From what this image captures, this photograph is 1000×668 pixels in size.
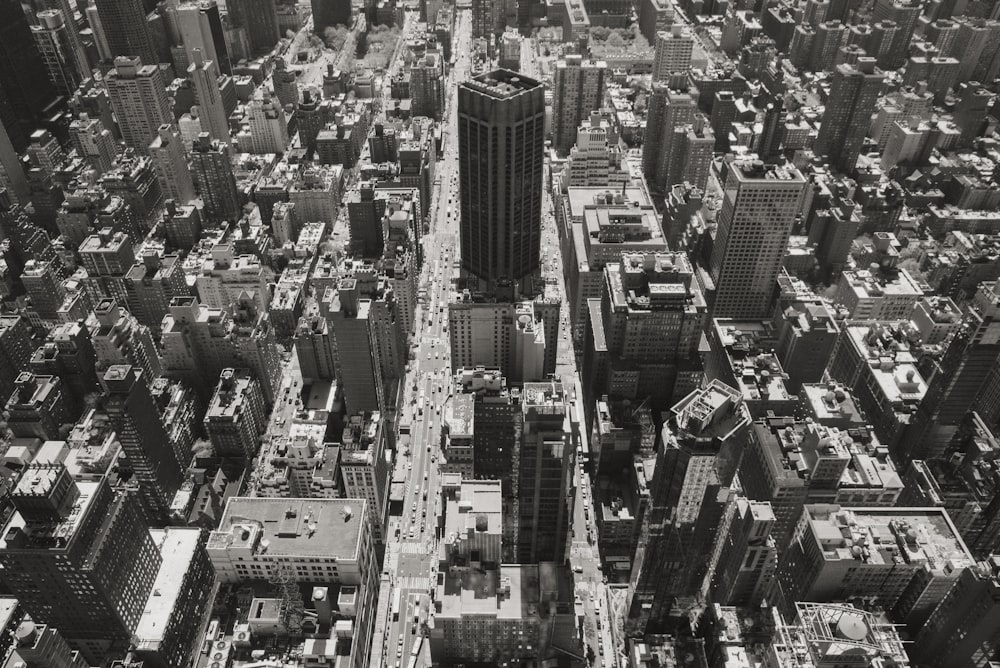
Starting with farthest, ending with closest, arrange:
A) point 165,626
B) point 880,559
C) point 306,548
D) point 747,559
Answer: point 165,626
point 747,559
point 880,559
point 306,548

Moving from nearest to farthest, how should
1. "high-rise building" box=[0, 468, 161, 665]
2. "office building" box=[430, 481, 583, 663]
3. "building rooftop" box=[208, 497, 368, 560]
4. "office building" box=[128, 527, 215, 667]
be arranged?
"office building" box=[430, 481, 583, 663]
"high-rise building" box=[0, 468, 161, 665]
"building rooftop" box=[208, 497, 368, 560]
"office building" box=[128, 527, 215, 667]

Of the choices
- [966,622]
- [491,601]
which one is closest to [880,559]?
[966,622]

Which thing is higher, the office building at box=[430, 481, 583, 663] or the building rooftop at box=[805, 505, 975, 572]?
the office building at box=[430, 481, 583, 663]

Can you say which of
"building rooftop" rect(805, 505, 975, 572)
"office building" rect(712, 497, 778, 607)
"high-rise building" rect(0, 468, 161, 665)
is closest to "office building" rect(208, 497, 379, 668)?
"high-rise building" rect(0, 468, 161, 665)

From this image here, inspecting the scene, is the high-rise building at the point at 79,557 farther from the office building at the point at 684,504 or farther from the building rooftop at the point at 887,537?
the building rooftop at the point at 887,537

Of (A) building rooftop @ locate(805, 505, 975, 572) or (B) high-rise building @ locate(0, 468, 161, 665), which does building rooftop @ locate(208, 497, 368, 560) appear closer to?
(B) high-rise building @ locate(0, 468, 161, 665)

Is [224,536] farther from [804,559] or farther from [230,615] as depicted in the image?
[804,559]

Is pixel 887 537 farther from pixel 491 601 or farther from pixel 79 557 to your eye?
pixel 79 557
